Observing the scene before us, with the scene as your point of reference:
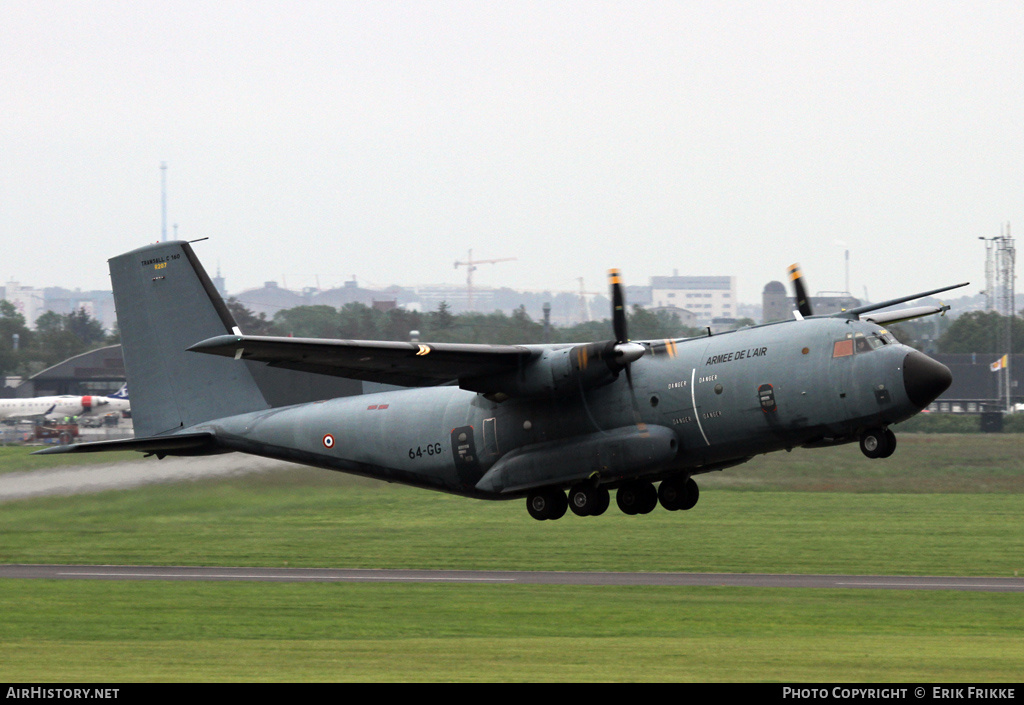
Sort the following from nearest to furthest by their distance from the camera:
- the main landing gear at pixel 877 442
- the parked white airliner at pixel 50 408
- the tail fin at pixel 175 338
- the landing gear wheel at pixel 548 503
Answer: the main landing gear at pixel 877 442, the landing gear wheel at pixel 548 503, the tail fin at pixel 175 338, the parked white airliner at pixel 50 408

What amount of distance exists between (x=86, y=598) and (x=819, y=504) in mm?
36870

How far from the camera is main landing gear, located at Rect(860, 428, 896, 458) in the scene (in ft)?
85.7

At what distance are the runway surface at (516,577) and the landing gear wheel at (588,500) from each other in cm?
1462

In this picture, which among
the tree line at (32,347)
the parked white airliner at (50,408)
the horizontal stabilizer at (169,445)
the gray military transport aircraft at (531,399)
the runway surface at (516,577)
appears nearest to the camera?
the gray military transport aircraft at (531,399)

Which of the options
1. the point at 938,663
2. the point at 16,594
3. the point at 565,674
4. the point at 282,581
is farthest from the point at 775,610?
the point at 16,594

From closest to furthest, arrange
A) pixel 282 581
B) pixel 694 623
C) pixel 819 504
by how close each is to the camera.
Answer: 1. pixel 694 623
2. pixel 282 581
3. pixel 819 504

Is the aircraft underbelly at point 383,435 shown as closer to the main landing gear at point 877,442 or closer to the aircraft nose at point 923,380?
the main landing gear at point 877,442

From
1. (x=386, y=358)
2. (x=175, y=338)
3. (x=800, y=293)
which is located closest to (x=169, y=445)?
(x=175, y=338)

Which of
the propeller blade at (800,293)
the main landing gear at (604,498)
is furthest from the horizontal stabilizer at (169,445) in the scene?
the propeller blade at (800,293)

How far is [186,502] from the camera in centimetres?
4025

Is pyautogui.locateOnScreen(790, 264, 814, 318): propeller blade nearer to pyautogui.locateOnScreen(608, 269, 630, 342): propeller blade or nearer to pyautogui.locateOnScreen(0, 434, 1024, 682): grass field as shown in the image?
pyautogui.locateOnScreen(608, 269, 630, 342): propeller blade

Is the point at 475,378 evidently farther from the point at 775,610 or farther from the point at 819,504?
the point at 819,504

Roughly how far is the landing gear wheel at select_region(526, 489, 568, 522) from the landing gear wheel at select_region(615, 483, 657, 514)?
63.4 inches

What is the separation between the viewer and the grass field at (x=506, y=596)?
31.0 metres
